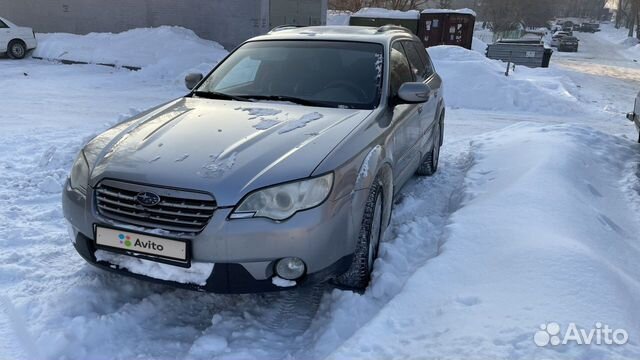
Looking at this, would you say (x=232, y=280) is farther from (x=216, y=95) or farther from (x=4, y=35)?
(x=4, y=35)

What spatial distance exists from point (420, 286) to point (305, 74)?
196 centimetres

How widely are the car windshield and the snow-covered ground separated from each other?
1.17 metres

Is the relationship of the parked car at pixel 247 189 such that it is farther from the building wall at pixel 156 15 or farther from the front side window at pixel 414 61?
the building wall at pixel 156 15

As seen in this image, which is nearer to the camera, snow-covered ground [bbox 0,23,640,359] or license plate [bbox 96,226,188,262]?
snow-covered ground [bbox 0,23,640,359]

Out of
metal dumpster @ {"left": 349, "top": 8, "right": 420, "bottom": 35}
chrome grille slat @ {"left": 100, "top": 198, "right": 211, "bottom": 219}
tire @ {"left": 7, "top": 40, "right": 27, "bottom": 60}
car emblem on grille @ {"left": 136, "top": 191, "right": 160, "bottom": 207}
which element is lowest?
tire @ {"left": 7, "top": 40, "right": 27, "bottom": 60}

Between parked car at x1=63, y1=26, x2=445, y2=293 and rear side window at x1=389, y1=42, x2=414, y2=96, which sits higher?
rear side window at x1=389, y1=42, x2=414, y2=96

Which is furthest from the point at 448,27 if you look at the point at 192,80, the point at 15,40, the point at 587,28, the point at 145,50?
the point at 587,28

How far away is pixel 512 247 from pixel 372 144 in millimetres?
1087

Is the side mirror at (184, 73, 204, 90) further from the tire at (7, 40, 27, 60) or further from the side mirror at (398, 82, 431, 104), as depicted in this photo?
the tire at (7, 40, 27, 60)

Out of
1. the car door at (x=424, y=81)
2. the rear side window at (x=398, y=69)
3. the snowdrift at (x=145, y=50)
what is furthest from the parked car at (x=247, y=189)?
the snowdrift at (x=145, y=50)

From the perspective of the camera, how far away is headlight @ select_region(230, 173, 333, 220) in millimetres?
2655

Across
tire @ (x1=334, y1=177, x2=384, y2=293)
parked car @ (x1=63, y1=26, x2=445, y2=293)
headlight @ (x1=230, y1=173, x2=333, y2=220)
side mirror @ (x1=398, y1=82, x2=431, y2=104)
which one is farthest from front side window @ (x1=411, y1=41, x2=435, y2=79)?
headlight @ (x1=230, y1=173, x2=333, y2=220)

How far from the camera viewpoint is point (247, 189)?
105 inches

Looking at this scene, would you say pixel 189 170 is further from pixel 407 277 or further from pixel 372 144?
pixel 407 277
